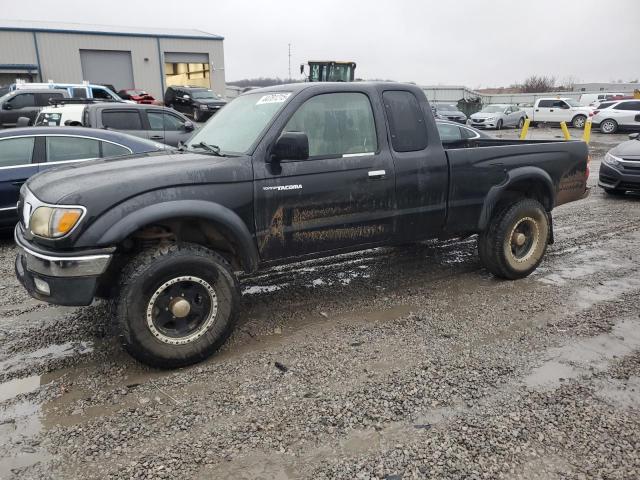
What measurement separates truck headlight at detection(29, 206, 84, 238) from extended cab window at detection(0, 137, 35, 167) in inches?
159

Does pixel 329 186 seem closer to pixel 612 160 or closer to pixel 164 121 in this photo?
pixel 164 121

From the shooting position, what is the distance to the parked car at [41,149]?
631cm

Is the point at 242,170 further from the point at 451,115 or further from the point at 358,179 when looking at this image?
the point at 451,115

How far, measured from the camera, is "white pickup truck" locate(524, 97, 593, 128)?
2911 cm

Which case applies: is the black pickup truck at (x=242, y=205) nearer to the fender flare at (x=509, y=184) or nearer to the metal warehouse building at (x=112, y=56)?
the fender flare at (x=509, y=184)

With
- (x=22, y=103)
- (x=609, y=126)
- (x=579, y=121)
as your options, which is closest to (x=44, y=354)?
(x=22, y=103)

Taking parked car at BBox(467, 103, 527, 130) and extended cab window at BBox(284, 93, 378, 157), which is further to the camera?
parked car at BBox(467, 103, 527, 130)

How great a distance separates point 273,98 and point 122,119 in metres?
7.47

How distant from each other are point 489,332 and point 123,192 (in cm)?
305

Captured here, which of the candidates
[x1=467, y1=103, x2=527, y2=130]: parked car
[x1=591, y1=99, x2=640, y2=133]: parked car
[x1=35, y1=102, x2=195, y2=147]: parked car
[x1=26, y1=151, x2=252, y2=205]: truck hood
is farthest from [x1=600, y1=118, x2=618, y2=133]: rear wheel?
[x1=26, y1=151, x2=252, y2=205]: truck hood

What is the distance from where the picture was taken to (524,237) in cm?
528

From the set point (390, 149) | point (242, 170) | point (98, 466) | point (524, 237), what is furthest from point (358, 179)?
point (98, 466)

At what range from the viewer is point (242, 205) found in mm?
3625

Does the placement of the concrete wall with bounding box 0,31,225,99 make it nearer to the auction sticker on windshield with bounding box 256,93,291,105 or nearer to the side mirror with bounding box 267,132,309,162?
the auction sticker on windshield with bounding box 256,93,291,105
